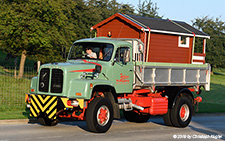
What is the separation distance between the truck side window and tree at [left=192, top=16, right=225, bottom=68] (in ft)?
212

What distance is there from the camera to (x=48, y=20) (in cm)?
3597

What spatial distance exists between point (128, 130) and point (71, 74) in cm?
283

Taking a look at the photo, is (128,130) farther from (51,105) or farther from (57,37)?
(57,37)

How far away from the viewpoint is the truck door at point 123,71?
1301cm

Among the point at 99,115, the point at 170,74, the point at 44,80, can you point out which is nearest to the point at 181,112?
the point at 170,74

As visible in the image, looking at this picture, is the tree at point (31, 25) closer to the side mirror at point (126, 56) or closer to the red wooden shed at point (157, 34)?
the red wooden shed at point (157, 34)

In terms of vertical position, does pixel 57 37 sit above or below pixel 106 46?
above

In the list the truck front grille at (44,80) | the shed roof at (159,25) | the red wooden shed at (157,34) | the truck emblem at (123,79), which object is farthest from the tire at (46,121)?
the shed roof at (159,25)

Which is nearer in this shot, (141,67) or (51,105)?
(51,105)

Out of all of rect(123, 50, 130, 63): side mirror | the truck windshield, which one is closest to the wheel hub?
the truck windshield

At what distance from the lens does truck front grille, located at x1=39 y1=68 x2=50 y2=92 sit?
12.3 m

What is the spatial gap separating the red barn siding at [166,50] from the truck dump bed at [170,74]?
2665mm

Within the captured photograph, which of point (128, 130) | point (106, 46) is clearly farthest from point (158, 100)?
point (106, 46)

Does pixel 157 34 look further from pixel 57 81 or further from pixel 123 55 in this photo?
pixel 57 81
